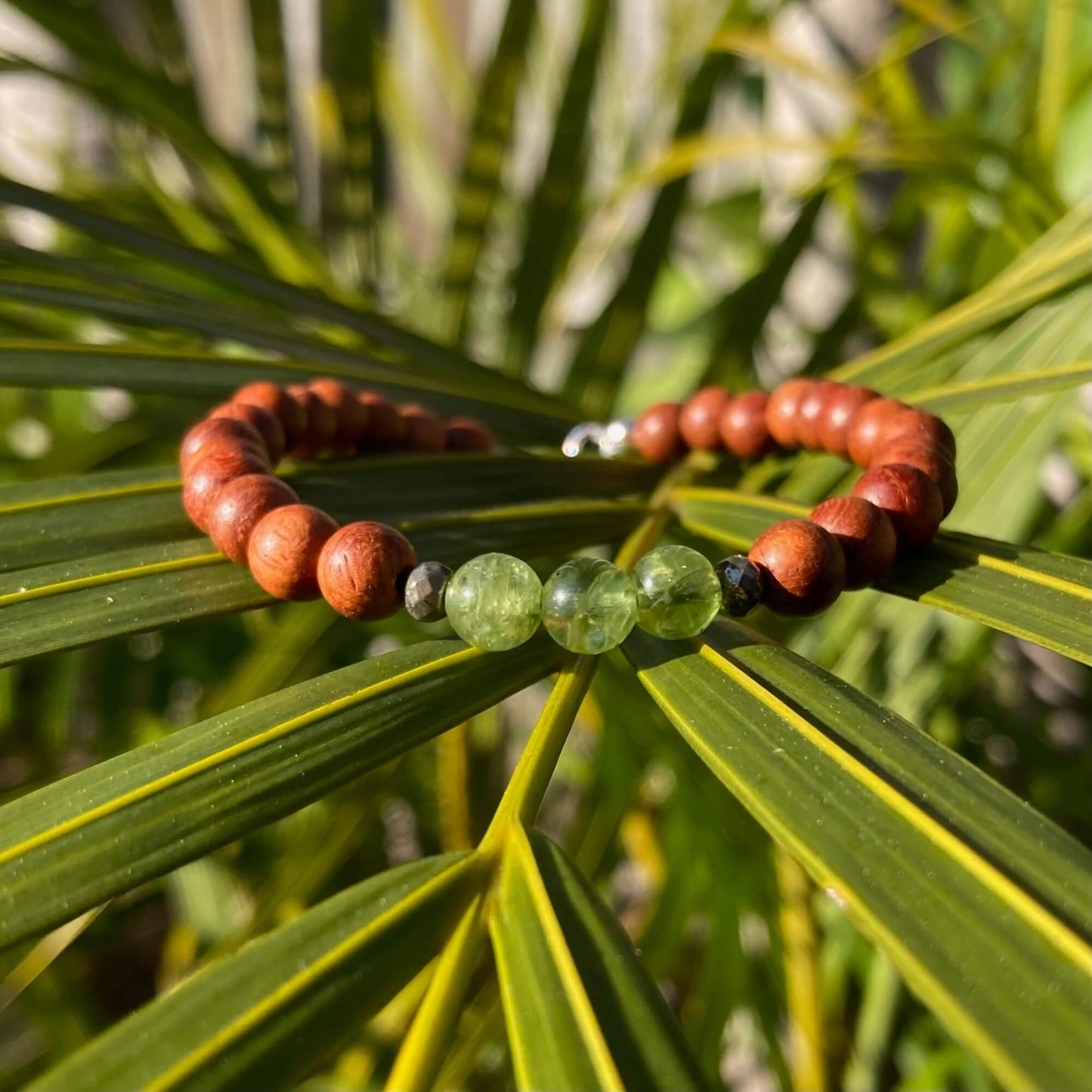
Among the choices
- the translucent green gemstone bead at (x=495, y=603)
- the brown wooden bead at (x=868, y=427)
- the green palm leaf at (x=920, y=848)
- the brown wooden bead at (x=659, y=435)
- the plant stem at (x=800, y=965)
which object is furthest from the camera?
the plant stem at (x=800, y=965)

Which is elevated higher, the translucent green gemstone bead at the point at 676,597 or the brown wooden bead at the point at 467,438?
the translucent green gemstone bead at the point at 676,597

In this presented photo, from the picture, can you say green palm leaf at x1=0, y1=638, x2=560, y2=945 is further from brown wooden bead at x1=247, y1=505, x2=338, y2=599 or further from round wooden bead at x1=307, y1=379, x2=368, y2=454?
round wooden bead at x1=307, y1=379, x2=368, y2=454

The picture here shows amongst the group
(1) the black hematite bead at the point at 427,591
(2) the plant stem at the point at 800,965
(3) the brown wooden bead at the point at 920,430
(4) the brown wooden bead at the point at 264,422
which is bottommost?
(2) the plant stem at the point at 800,965

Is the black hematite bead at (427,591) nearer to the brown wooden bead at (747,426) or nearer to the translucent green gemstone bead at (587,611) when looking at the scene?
the translucent green gemstone bead at (587,611)

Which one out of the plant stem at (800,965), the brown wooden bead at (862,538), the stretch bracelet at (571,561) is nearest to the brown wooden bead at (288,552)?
the stretch bracelet at (571,561)

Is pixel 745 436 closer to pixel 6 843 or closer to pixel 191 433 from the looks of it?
pixel 191 433

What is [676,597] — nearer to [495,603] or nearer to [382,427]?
[495,603]
